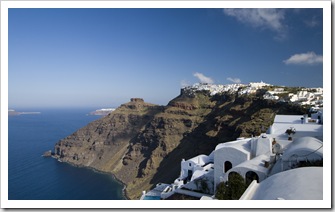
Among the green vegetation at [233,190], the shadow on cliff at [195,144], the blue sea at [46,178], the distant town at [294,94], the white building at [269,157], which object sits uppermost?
the distant town at [294,94]

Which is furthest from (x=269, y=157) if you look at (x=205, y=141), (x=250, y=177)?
(x=205, y=141)

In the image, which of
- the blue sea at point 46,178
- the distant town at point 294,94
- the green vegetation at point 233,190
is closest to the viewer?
the green vegetation at point 233,190

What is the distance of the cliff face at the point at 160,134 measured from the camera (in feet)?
118

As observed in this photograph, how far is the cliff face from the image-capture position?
35.8m

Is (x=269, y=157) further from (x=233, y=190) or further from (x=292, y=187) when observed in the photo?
(x=292, y=187)

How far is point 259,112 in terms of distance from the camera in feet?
106

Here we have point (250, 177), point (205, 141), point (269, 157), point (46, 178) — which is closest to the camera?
point (250, 177)

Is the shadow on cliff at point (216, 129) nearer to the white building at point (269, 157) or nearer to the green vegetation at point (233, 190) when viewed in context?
the white building at point (269, 157)

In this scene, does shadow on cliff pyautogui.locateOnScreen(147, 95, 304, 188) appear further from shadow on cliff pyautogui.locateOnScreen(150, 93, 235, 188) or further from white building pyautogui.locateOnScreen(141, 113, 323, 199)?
white building pyautogui.locateOnScreen(141, 113, 323, 199)

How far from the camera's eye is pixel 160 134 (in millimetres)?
51094

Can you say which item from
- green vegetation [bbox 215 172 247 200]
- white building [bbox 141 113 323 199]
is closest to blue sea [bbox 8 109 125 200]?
white building [bbox 141 113 323 199]

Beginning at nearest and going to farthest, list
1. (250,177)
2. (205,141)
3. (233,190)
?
(233,190), (250,177), (205,141)

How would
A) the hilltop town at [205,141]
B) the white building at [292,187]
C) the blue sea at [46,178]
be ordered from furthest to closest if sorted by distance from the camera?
the blue sea at [46,178]
the hilltop town at [205,141]
the white building at [292,187]

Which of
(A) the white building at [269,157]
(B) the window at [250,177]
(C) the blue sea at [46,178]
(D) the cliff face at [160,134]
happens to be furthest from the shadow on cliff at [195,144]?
(B) the window at [250,177]
